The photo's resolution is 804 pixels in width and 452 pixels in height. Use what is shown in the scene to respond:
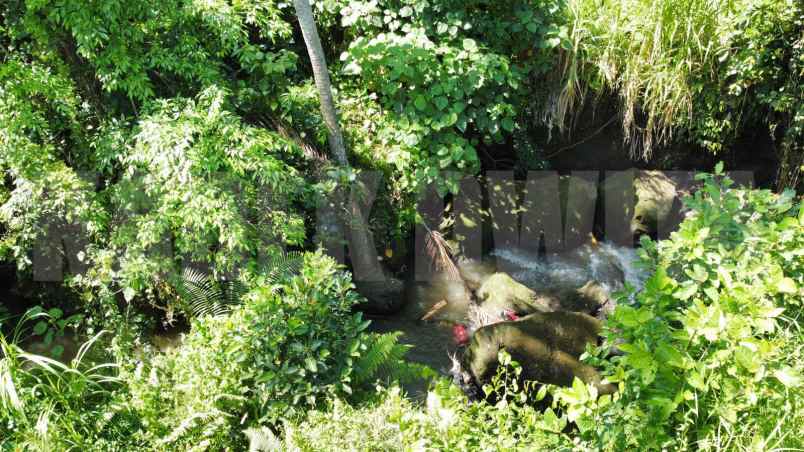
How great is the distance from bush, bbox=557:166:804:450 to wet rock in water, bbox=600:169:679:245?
3514mm

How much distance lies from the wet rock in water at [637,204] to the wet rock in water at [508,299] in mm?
1288

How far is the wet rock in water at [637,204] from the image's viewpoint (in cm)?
627

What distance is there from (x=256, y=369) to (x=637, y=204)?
4.39 m

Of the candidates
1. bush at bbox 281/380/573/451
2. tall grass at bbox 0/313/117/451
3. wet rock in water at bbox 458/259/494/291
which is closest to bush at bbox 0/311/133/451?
tall grass at bbox 0/313/117/451

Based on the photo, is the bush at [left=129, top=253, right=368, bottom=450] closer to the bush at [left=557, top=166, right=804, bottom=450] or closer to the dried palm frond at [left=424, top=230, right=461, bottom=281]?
the bush at [left=557, top=166, right=804, bottom=450]

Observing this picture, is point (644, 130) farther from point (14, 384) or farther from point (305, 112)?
point (14, 384)

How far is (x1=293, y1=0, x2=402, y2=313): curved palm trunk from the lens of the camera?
498cm

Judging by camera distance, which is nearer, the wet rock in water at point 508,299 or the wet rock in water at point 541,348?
the wet rock in water at point 541,348

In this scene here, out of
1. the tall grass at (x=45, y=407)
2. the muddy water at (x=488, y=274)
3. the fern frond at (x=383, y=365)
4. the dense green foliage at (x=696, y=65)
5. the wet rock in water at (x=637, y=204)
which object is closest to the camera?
the tall grass at (x=45, y=407)

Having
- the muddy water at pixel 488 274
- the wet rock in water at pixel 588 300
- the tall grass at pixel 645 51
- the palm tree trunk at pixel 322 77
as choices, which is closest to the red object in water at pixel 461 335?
the muddy water at pixel 488 274

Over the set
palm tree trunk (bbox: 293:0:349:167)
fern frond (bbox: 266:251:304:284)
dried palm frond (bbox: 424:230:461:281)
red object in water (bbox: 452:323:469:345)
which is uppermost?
palm tree trunk (bbox: 293:0:349:167)

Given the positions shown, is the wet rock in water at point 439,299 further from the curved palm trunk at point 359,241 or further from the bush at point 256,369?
the bush at point 256,369

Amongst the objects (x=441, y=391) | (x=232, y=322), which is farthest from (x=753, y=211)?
(x=232, y=322)

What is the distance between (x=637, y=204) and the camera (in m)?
6.31
